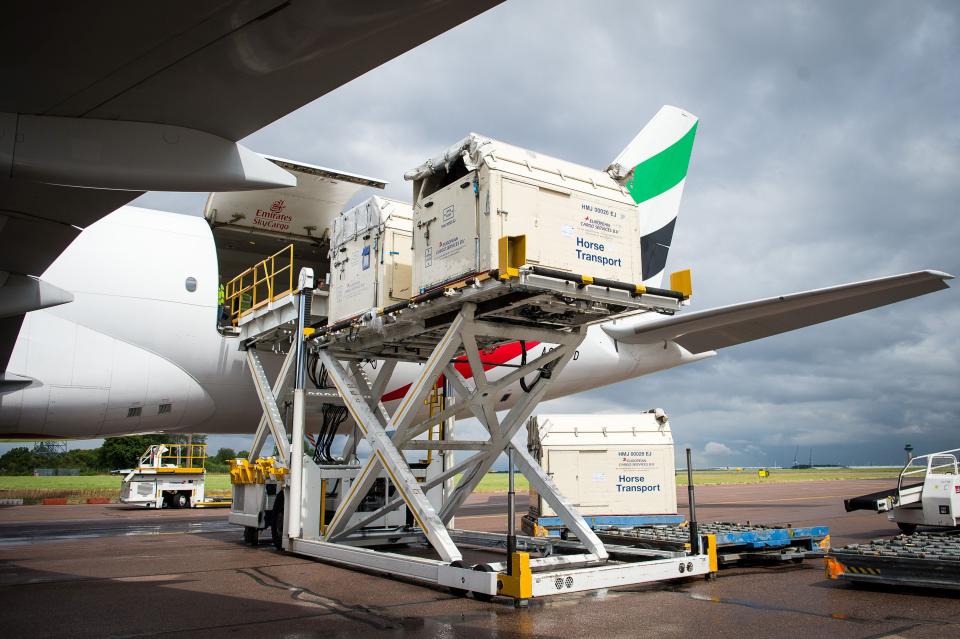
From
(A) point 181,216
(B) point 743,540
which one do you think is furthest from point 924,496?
(A) point 181,216

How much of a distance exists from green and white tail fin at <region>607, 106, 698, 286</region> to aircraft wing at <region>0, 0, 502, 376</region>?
1484 centimetres

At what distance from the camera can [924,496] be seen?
12062mm

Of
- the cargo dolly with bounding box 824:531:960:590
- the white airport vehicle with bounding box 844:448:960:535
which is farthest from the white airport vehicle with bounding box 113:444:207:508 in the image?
the cargo dolly with bounding box 824:531:960:590

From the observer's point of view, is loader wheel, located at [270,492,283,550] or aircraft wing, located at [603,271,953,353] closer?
aircraft wing, located at [603,271,953,353]

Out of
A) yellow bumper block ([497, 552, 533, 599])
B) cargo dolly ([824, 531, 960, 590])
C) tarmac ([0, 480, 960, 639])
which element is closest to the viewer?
tarmac ([0, 480, 960, 639])

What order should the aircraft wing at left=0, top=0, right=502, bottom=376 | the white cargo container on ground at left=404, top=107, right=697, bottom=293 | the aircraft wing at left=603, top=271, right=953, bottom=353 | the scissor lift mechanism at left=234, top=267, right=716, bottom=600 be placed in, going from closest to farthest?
the aircraft wing at left=0, top=0, right=502, bottom=376, the scissor lift mechanism at left=234, top=267, right=716, bottom=600, the white cargo container on ground at left=404, top=107, right=697, bottom=293, the aircraft wing at left=603, top=271, right=953, bottom=353

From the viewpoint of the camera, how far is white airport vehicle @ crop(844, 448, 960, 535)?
11.7 m

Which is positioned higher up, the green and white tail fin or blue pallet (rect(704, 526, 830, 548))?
the green and white tail fin

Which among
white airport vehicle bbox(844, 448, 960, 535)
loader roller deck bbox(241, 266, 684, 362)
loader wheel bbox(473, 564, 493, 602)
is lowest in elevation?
loader wheel bbox(473, 564, 493, 602)

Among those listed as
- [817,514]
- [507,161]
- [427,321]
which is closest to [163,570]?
[427,321]

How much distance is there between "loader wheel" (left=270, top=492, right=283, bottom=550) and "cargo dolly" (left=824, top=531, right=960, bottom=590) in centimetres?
813

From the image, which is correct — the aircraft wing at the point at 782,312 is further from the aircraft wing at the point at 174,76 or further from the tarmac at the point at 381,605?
the aircraft wing at the point at 174,76

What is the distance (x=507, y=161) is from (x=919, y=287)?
25.3 ft

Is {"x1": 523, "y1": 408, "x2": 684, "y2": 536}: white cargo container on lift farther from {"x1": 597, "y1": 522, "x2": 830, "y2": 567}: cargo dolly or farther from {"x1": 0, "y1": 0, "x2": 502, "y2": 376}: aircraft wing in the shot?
{"x1": 0, "y1": 0, "x2": 502, "y2": 376}: aircraft wing
